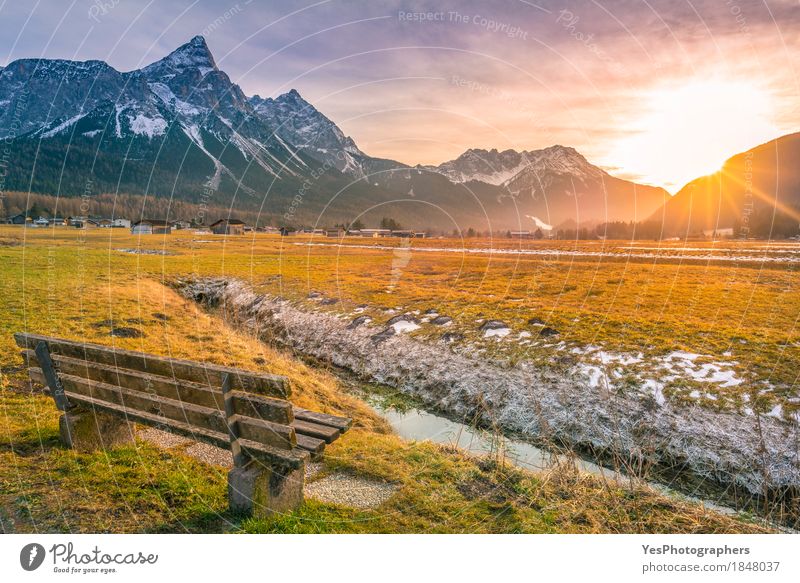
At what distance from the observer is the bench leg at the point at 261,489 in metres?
4.55

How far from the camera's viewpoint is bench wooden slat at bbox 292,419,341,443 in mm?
4941

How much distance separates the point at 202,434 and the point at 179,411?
1.30 ft

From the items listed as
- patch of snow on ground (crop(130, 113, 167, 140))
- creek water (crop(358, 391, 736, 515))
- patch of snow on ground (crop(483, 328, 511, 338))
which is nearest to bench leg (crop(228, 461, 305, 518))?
creek water (crop(358, 391, 736, 515))

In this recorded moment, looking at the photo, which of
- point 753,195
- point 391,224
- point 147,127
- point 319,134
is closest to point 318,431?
point 391,224

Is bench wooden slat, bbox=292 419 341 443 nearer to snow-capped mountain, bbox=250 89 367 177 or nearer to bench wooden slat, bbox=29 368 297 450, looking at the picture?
bench wooden slat, bbox=29 368 297 450

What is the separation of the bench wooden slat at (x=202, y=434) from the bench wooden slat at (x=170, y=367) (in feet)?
1.96

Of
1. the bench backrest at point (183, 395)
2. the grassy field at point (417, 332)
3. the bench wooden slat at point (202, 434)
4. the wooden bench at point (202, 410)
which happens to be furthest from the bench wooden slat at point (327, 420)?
A: the grassy field at point (417, 332)

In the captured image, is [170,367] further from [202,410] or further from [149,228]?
[149,228]

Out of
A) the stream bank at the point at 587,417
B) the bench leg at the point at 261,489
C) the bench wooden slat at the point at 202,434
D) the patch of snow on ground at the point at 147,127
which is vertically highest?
the patch of snow on ground at the point at 147,127

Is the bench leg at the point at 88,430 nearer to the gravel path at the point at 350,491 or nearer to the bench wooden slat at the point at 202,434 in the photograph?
the bench wooden slat at the point at 202,434
